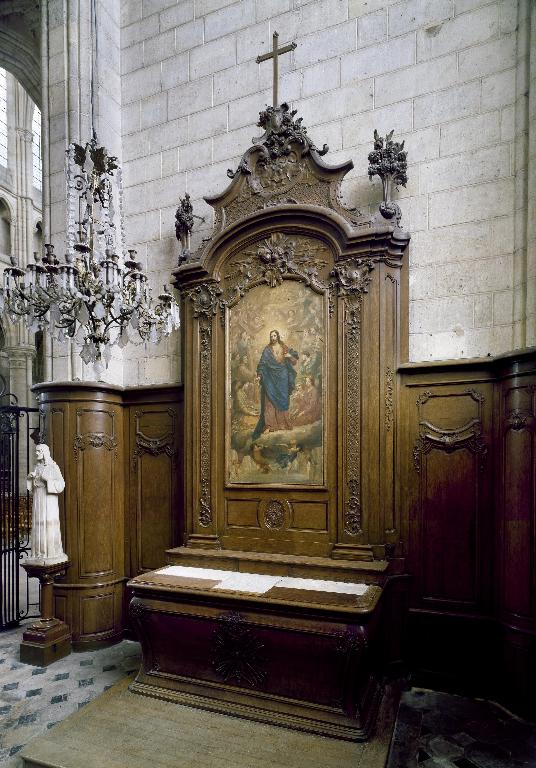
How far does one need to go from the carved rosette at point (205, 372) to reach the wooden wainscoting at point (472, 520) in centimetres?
166

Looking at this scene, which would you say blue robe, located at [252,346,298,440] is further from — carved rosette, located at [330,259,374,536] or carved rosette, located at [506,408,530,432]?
carved rosette, located at [506,408,530,432]

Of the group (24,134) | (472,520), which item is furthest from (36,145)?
(472,520)

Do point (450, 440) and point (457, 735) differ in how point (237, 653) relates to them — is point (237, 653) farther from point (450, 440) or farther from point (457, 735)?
point (450, 440)

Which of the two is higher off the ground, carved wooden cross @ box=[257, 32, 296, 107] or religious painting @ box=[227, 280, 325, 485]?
carved wooden cross @ box=[257, 32, 296, 107]

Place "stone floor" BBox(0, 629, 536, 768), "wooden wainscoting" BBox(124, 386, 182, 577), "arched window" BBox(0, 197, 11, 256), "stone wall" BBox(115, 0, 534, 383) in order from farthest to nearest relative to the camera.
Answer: "arched window" BBox(0, 197, 11, 256) → "wooden wainscoting" BBox(124, 386, 182, 577) → "stone wall" BBox(115, 0, 534, 383) → "stone floor" BBox(0, 629, 536, 768)

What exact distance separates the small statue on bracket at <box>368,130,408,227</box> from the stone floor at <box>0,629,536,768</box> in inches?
141

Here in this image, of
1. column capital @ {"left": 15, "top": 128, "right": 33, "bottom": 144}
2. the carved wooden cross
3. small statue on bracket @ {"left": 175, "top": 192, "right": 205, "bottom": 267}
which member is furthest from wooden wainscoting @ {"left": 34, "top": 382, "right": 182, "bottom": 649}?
column capital @ {"left": 15, "top": 128, "right": 33, "bottom": 144}

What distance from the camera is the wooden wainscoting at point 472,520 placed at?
3.50 meters

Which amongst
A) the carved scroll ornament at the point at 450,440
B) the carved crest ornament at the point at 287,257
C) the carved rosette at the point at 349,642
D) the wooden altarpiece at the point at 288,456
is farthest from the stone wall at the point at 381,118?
the carved rosette at the point at 349,642

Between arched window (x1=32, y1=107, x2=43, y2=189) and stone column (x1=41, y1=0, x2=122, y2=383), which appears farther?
arched window (x1=32, y1=107, x2=43, y2=189)

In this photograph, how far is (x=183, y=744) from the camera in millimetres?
3090

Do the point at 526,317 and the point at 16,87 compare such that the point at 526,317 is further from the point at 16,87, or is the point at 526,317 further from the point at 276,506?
the point at 16,87

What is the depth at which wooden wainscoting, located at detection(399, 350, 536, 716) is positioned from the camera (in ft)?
11.5

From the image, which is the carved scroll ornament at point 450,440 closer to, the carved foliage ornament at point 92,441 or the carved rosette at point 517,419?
the carved rosette at point 517,419
